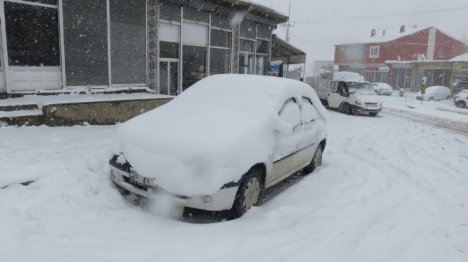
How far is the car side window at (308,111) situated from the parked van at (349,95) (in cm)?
1179

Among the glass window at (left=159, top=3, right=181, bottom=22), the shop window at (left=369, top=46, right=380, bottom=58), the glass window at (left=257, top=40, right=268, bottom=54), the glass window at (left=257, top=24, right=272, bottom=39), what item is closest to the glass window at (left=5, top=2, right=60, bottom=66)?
the glass window at (left=159, top=3, right=181, bottom=22)

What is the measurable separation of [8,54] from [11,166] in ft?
14.6

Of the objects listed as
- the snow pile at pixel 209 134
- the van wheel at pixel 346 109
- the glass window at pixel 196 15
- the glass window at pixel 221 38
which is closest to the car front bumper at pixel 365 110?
the van wheel at pixel 346 109

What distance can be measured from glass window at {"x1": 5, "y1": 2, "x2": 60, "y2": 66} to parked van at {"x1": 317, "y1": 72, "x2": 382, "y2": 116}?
1338 centimetres

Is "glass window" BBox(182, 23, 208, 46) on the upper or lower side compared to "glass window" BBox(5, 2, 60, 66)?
upper

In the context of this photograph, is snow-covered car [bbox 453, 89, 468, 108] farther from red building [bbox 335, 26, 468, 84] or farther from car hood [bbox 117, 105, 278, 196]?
car hood [bbox 117, 105, 278, 196]

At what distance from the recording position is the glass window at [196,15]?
43.5ft

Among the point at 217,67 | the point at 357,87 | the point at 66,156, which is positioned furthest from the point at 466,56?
the point at 66,156

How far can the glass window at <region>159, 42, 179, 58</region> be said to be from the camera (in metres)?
12.6

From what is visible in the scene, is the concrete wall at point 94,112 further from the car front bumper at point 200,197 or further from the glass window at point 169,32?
the car front bumper at point 200,197

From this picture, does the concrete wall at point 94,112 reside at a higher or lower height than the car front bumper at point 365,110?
higher

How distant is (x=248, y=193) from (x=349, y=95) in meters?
14.8

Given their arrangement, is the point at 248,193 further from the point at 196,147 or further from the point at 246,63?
the point at 246,63

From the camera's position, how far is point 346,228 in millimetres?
4562
